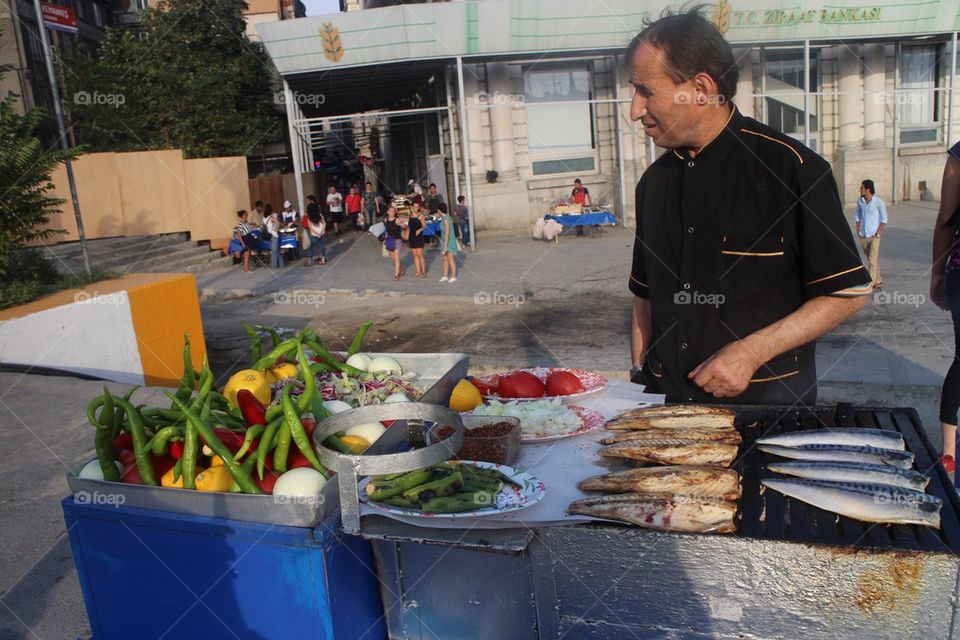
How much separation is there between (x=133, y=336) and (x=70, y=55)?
76.4 ft

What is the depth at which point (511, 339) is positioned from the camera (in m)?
10.8

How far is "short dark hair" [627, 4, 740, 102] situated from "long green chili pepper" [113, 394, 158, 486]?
2.36m

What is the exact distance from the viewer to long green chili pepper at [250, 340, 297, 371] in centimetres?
375

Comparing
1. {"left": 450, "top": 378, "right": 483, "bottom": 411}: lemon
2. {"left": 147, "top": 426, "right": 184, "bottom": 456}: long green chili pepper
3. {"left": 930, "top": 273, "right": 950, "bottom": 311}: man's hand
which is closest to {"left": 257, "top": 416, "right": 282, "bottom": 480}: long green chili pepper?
{"left": 147, "top": 426, "right": 184, "bottom": 456}: long green chili pepper

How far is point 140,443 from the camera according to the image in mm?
2980

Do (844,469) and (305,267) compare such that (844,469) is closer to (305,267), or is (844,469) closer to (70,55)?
(305,267)

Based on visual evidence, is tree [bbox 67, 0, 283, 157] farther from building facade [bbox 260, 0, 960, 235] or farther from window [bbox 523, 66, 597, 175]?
window [bbox 523, 66, 597, 175]

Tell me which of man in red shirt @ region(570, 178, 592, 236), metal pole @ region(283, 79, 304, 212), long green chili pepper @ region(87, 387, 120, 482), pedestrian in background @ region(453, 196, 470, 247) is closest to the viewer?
long green chili pepper @ region(87, 387, 120, 482)

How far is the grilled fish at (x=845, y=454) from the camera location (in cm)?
226

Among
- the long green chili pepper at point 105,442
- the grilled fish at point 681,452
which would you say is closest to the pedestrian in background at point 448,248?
the long green chili pepper at point 105,442

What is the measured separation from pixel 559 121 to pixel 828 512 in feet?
72.6

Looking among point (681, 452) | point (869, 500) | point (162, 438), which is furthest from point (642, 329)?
point (162, 438)

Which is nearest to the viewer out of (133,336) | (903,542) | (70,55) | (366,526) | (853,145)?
(903,542)

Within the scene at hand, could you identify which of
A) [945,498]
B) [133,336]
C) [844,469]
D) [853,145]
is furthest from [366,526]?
[853,145]
